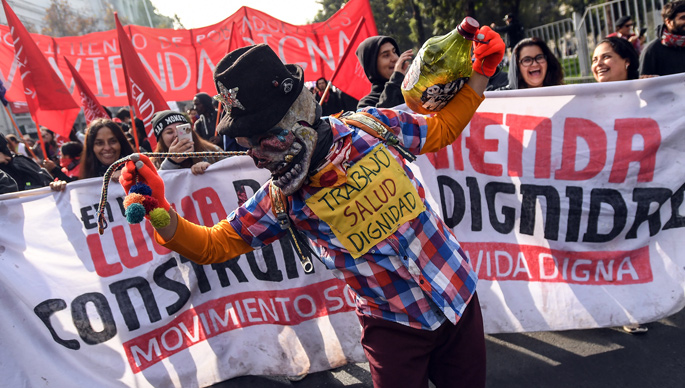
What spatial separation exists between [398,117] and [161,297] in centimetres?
198

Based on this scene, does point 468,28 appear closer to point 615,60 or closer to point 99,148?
point 615,60

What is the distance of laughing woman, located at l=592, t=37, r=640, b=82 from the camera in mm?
3574

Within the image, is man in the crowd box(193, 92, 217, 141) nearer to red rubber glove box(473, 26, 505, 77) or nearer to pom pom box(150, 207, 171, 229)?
pom pom box(150, 207, 171, 229)

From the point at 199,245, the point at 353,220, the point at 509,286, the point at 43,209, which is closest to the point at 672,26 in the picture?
the point at 509,286

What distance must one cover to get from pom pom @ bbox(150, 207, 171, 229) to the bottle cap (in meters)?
1.29

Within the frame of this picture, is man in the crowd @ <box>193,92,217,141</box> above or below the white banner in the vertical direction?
above

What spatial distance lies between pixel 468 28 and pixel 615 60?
2.22 metres

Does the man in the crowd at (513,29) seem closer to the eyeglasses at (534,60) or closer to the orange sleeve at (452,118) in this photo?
the eyeglasses at (534,60)

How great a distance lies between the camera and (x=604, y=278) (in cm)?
303

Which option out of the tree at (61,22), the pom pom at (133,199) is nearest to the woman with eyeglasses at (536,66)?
the pom pom at (133,199)

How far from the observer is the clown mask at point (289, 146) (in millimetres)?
1750

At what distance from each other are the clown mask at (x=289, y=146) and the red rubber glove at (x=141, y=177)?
41cm

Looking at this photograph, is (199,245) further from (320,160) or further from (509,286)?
(509,286)

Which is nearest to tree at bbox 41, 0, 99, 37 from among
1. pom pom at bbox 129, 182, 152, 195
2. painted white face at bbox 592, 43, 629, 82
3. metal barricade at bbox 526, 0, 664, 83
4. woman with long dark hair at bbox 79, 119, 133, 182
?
metal barricade at bbox 526, 0, 664, 83
